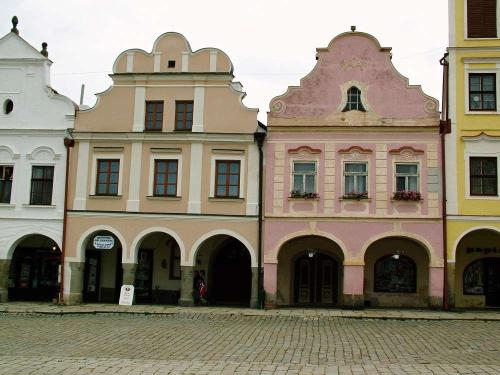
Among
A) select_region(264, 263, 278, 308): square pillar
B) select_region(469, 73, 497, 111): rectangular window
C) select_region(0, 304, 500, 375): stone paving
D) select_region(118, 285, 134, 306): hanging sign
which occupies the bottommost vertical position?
select_region(0, 304, 500, 375): stone paving

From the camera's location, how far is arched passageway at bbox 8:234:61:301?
28016 millimetres

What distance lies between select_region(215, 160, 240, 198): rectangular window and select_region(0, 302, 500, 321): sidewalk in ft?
14.8

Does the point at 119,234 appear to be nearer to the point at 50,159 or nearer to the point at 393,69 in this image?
the point at 50,159

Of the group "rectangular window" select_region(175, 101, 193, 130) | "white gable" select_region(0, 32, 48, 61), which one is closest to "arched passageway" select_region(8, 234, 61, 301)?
"white gable" select_region(0, 32, 48, 61)

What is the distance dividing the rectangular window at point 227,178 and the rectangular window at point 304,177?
2294 mm

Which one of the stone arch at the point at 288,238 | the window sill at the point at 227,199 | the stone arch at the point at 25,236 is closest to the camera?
the stone arch at the point at 288,238

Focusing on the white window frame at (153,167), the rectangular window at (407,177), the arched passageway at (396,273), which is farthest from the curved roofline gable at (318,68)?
the arched passageway at (396,273)

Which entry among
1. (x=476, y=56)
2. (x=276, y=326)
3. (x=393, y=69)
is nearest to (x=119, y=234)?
(x=276, y=326)

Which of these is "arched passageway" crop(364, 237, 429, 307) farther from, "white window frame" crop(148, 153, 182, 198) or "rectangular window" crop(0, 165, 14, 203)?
"rectangular window" crop(0, 165, 14, 203)

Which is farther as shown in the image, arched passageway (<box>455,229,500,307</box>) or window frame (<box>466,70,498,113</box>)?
arched passageway (<box>455,229,500,307</box>)

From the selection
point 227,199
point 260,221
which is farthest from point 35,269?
point 260,221

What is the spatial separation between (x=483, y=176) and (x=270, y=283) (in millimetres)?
8922

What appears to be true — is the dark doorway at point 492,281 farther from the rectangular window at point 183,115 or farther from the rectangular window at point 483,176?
the rectangular window at point 183,115

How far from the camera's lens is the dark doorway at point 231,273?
2766cm
